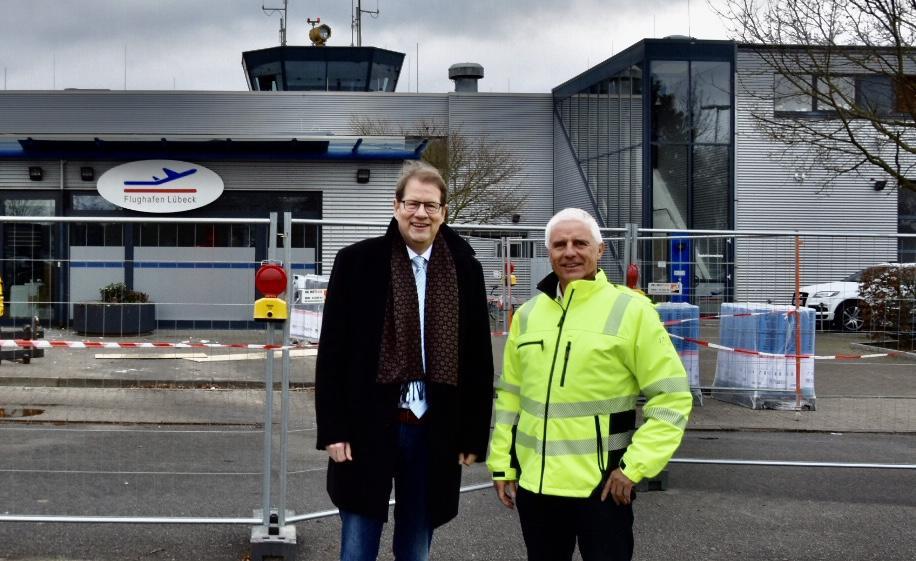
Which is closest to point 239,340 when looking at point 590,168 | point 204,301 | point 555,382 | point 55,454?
point 204,301

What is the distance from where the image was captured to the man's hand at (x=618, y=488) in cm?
365

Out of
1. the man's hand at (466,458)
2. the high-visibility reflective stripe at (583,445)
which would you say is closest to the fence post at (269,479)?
the man's hand at (466,458)

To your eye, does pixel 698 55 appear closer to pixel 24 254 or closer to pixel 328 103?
pixel 328 103

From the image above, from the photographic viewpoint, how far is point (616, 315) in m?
3.76

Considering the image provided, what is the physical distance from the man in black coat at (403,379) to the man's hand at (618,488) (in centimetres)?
65

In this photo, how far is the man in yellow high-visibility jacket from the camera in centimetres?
368

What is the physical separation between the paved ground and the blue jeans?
1.86 m

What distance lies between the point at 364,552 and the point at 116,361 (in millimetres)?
2905

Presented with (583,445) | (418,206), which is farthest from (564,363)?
(418,206)

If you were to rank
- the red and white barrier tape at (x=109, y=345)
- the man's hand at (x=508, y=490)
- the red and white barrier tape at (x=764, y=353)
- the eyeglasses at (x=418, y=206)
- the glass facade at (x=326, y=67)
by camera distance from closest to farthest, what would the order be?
1. the man's hand at (x=508, y=490)
2. the eyeglasses at (x=418, y=206)
3. the red and white barrier tape at (x=109, y=345)
4. the red and white barrier tape at (x=764, y=353)
5. the glass facade at (x=326, y=67)

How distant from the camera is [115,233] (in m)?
6.69

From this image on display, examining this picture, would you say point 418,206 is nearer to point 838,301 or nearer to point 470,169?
point 838,301

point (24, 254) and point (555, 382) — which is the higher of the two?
point (24, 254)

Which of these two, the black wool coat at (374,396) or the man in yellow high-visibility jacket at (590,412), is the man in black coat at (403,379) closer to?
the black wool coat at (374,396)
